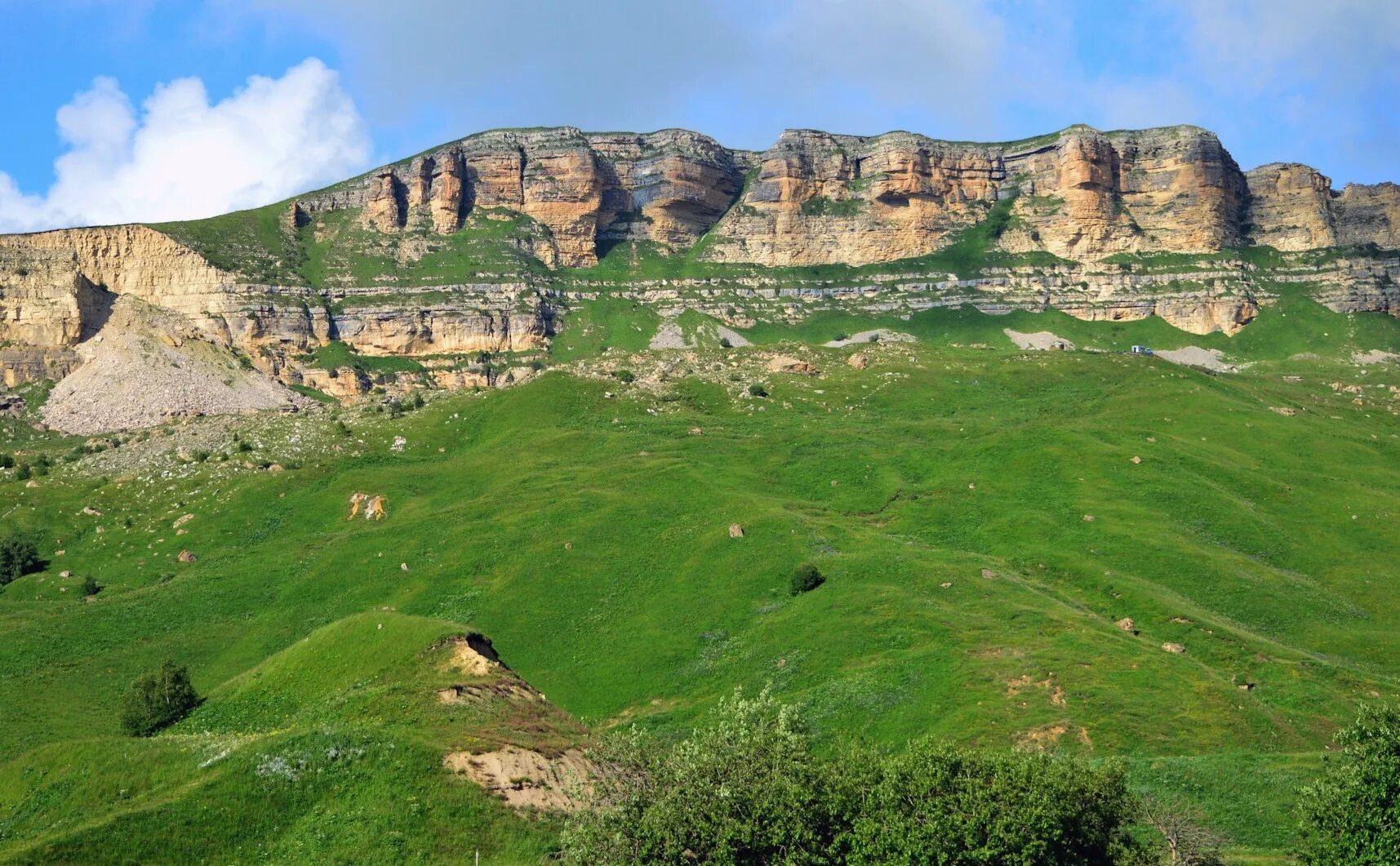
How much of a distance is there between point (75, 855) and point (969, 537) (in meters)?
82.8

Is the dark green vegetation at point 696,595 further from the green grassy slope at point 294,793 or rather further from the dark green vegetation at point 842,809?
the dark green vegetation at point 842,809

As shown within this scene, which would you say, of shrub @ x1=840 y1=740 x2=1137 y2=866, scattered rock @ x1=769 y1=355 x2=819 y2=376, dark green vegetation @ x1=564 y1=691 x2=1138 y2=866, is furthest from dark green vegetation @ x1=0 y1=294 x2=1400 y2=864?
scattered rock @ x1=769 y1=355 x2=819 y2=376

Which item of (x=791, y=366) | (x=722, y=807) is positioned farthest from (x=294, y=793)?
(x=791, y=366)

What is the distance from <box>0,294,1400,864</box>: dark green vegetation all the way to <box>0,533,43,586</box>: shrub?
104 inches

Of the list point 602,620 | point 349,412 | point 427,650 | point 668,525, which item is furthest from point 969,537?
point 349,412

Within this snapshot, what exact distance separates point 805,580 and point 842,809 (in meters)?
48.4

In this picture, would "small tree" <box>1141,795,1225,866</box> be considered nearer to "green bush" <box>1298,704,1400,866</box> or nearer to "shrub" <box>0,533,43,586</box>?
"green bush" <box>1298,704,1400,866</box>

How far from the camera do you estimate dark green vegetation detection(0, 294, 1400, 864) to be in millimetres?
48469

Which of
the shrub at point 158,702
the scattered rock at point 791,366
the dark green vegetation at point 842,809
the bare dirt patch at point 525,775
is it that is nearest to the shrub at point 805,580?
the bare dirt patch at point 525,775

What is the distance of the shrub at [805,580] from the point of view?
90.8m

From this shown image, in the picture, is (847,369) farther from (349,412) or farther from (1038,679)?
(1038,679)

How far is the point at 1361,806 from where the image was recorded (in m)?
43.5

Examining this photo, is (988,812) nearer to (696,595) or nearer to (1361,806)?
(1361,806)

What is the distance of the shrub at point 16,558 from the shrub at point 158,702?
56.0 meters
